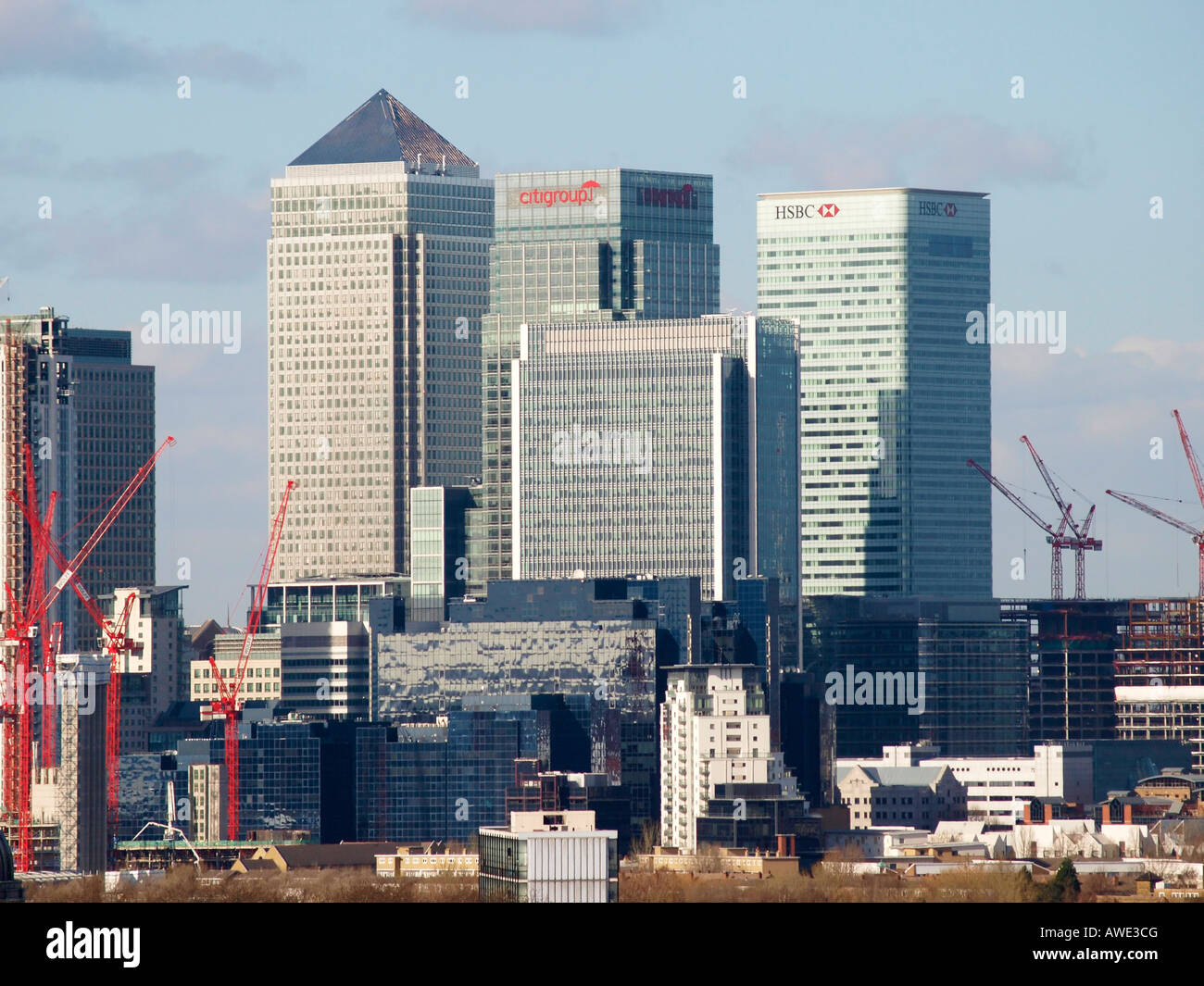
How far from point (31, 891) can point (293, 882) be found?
2898cm

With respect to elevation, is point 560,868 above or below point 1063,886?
above

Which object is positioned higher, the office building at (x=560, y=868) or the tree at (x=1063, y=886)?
the office building at (x=560, y=868)

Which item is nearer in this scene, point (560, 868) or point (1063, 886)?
point (560, 868)

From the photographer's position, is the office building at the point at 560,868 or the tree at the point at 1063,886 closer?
the office building at the point at 560,868

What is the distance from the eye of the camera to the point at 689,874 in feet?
639

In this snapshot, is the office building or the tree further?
the tree

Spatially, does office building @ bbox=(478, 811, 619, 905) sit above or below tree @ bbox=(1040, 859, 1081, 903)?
above
